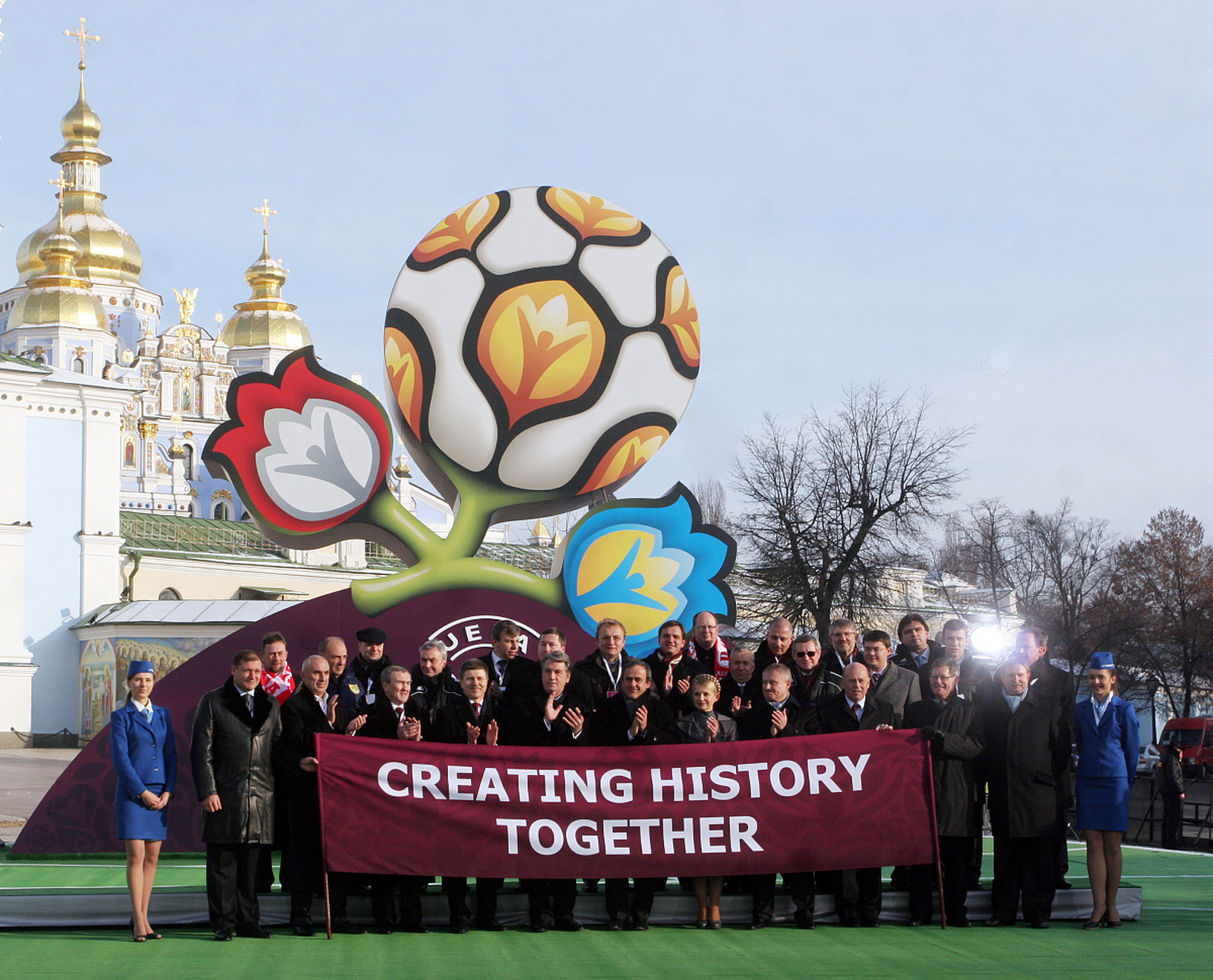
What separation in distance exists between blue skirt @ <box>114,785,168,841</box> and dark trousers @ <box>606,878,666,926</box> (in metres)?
2.53

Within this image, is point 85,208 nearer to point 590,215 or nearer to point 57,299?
point 57,299

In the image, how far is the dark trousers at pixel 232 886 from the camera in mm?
8023

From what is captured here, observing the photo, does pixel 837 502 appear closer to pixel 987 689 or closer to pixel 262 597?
pixel 262 597

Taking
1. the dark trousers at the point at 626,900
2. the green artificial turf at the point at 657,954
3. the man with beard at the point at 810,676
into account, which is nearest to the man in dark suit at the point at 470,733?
the green artificial turf at the point at 657,954

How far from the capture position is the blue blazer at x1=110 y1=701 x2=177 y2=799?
7957 mm

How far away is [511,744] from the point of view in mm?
8617

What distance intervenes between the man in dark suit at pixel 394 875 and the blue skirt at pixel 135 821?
1.23 meters

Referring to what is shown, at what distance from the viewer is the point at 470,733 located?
28.0 ft

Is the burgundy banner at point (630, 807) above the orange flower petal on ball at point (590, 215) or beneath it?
beneath

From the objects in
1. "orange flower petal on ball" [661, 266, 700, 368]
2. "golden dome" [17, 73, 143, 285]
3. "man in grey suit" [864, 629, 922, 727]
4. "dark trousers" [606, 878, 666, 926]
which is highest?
"golden dome" [17, 73, 143, 285]

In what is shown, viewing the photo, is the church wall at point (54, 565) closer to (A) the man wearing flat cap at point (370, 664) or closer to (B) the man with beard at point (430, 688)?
(A) the man wearing flat cap at point (370, 664)

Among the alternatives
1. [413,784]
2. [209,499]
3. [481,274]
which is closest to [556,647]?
[413,784]

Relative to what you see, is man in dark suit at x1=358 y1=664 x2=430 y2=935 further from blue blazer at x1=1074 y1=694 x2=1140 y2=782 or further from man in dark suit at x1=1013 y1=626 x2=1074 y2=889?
blue blazer at x1=1074 y1=694 x2=1140 y2=782

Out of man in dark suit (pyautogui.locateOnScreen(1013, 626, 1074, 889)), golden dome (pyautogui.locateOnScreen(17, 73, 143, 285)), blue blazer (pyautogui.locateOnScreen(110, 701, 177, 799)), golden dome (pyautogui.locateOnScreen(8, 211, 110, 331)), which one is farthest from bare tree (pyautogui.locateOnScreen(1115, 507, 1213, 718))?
golden dome (pyautogui.locateOnScreen(17, 73, 143, 285))
